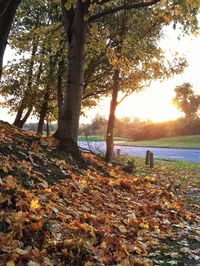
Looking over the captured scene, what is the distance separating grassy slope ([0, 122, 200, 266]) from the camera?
431cm

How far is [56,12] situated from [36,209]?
1447 centimetres

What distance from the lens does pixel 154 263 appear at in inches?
195

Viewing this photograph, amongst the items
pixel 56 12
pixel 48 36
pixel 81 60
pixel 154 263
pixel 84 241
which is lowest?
pixel 154 263

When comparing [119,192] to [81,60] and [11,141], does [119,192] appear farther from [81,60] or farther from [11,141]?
[81,60]

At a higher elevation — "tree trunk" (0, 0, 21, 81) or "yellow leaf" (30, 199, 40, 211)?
"tree trunk" (0, 0, 21, 81)

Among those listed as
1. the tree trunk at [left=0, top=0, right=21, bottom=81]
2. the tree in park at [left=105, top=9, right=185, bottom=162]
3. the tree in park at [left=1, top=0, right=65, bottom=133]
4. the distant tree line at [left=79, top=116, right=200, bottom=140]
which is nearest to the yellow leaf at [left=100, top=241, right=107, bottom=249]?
the tree trunk at [left=0, top=0, right=21, bottom=81]

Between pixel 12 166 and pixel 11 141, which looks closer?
pixel 12 166

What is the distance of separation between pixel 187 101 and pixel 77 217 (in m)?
73.8

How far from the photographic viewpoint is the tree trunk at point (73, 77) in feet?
33.3

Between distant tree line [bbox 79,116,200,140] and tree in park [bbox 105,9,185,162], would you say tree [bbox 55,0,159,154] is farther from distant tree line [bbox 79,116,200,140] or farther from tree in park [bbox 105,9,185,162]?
distant tree line [bbox 79,116,200,140]

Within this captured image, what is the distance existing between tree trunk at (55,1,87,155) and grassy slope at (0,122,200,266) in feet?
2.36

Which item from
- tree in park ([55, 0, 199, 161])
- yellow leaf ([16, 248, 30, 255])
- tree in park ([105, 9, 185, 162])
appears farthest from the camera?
tree in park ([105, 9, 185, 162])

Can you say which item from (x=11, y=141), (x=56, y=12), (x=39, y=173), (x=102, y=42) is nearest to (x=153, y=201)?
(x=39, y=173)

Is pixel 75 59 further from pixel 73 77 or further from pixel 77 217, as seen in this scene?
pixel 77 217
